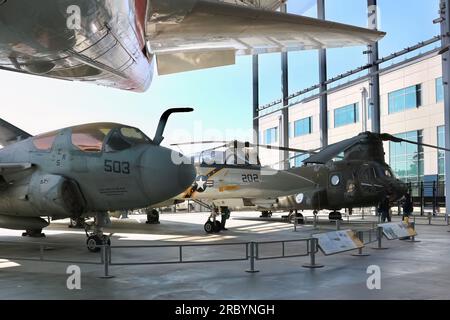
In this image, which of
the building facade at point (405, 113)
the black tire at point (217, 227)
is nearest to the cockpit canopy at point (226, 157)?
the black tire at point (217, 227)

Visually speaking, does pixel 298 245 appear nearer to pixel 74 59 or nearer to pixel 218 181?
pixel 218 181

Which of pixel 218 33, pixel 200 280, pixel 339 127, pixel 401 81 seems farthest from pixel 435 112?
pixel 200 280

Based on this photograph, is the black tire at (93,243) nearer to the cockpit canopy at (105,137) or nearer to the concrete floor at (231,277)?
the concrete floor at (231,277)

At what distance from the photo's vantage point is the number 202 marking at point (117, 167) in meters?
8.27

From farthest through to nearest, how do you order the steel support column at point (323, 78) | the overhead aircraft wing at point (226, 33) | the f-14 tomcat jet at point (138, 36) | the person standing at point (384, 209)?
1. the steel support column at point (323, 78)
2. the person standing at point (384, 209)
3. the overhead aircraft wing at point (226, 33)
4. the f-14 tomcat jet at point (138, 36)

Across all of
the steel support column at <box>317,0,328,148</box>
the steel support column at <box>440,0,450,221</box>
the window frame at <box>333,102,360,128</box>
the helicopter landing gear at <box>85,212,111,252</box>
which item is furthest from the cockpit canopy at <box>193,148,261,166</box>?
the window frame at <box>333,102,360,128</box>

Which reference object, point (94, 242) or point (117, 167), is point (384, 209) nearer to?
point (94, 242)

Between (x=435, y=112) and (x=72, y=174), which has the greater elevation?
(x=435, y=112)

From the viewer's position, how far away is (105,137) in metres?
8.64

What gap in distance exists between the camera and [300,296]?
209 inches

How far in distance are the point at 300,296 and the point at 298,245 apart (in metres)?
5.71

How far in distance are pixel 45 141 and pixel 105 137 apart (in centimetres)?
160

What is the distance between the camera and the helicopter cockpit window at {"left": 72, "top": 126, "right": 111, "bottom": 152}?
8.66m

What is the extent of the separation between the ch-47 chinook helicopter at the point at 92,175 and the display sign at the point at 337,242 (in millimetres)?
2549
